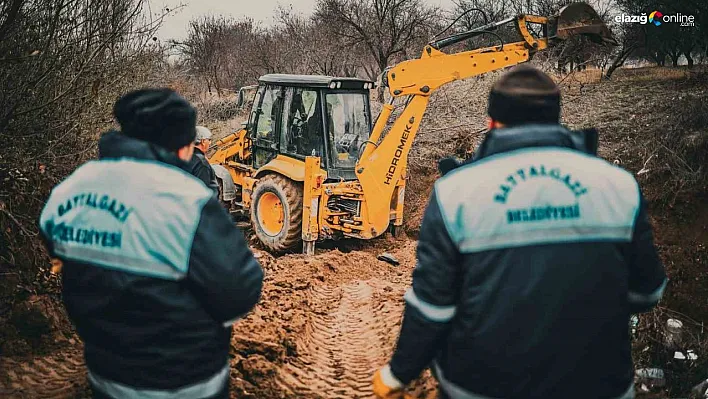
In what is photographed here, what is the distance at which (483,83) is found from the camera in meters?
19.0

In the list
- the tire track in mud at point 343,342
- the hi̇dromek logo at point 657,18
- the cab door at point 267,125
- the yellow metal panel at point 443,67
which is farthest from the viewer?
the hi̇dromek logo at point 657,18

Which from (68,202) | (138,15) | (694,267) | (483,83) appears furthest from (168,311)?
(483,83)

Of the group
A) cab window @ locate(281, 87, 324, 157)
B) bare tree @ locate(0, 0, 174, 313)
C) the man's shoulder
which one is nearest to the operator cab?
cab window @ locate(281, 87, 324, 157)

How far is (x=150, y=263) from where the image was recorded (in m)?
Result: 2.03

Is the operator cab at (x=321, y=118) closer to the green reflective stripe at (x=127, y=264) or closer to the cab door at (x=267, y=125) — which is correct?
the cab door at (x=267, y=125)

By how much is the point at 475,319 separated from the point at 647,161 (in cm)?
850

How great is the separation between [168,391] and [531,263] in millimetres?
1335

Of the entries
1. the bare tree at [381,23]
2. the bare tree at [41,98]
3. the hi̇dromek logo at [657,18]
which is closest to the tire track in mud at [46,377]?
the bare tree at [41,98]

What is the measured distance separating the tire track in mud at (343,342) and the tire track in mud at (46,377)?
1.42 meters

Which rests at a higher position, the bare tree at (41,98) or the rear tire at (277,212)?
the bare tree at (41,98)

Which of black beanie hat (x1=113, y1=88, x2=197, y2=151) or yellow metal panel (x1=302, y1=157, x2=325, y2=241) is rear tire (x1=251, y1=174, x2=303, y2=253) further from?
black beanie hat (x1=113, y1=88, x2=197, y2=151)

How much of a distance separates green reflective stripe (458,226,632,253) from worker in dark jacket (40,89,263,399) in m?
0.82

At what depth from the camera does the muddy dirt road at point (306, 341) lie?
416cm

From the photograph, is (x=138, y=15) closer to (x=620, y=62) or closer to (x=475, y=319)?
(x=475, y=319)
